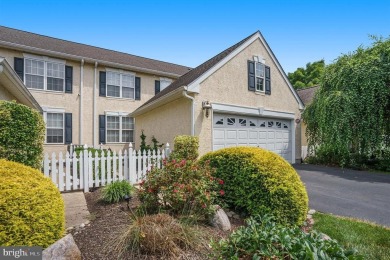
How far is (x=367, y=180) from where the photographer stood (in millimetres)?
7801

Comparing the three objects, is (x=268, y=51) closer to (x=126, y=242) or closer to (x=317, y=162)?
(x=317, y=162)

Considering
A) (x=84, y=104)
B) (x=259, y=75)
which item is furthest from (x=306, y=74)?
(x=84, y=104)

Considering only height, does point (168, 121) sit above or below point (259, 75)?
below

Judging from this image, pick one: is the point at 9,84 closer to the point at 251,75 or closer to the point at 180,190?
the point at 180,190

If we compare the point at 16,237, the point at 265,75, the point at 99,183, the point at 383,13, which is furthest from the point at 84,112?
the point at 383,13

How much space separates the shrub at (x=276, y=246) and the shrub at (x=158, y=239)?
0.40 m

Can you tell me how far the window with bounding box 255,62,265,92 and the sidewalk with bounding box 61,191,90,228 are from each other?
29.0 ft

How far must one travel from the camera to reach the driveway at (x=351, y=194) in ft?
15.4

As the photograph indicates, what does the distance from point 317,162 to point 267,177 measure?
9757mm

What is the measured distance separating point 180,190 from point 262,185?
57.9 inches

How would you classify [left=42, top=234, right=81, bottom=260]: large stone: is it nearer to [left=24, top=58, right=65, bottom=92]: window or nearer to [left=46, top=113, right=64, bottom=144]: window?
[left=46, top=113, right=64, bottom=144]: window

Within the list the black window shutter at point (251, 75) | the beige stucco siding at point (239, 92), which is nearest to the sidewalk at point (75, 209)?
the beige stucco siding at point (239, 92)

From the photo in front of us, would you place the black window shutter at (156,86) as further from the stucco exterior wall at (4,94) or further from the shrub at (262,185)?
the shrub at (262,185)

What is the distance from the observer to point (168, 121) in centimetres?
1015
